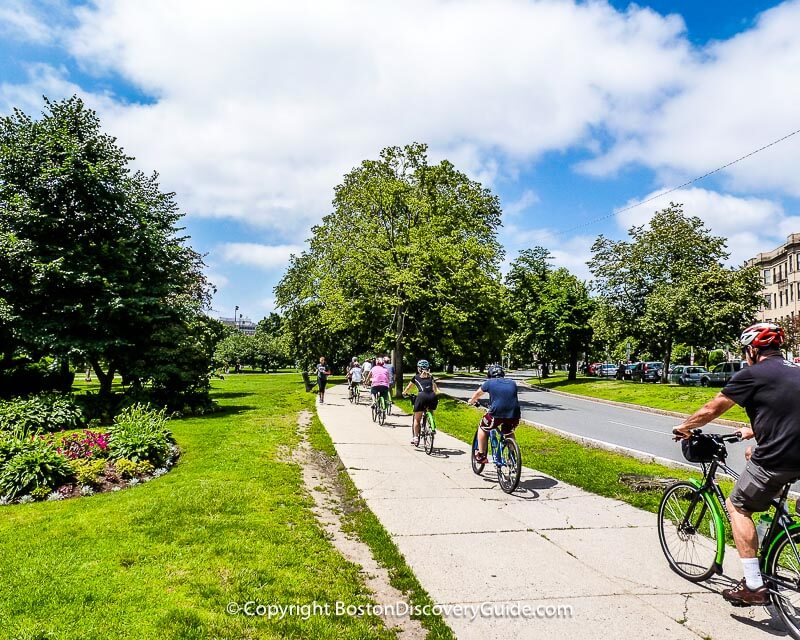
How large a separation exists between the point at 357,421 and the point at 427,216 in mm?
11322

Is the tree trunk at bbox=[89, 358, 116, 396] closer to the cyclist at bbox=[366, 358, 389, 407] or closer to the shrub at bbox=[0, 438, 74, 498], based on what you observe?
the cyclist at bbox=[366, 358, 389, 407]

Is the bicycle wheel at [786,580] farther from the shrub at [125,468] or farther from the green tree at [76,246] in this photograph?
the green tree at [76,246]

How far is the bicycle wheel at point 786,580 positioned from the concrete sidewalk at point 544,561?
0.14m

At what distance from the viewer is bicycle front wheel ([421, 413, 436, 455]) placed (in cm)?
1138

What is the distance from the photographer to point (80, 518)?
253 inches

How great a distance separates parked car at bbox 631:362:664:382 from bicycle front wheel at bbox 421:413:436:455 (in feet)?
121

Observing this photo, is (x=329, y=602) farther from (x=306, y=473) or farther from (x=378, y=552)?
(x=306, y=473)

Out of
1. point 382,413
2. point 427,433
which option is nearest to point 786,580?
point 427,433

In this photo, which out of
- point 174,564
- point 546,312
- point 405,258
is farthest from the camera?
point 546,312

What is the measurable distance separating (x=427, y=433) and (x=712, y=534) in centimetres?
711

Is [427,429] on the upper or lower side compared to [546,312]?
lower

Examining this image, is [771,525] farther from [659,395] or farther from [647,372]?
[647,372]

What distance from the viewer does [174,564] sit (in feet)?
16.0

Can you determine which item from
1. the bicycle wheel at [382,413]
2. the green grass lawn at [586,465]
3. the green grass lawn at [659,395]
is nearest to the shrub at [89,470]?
the green grass lawn at [586,465]
